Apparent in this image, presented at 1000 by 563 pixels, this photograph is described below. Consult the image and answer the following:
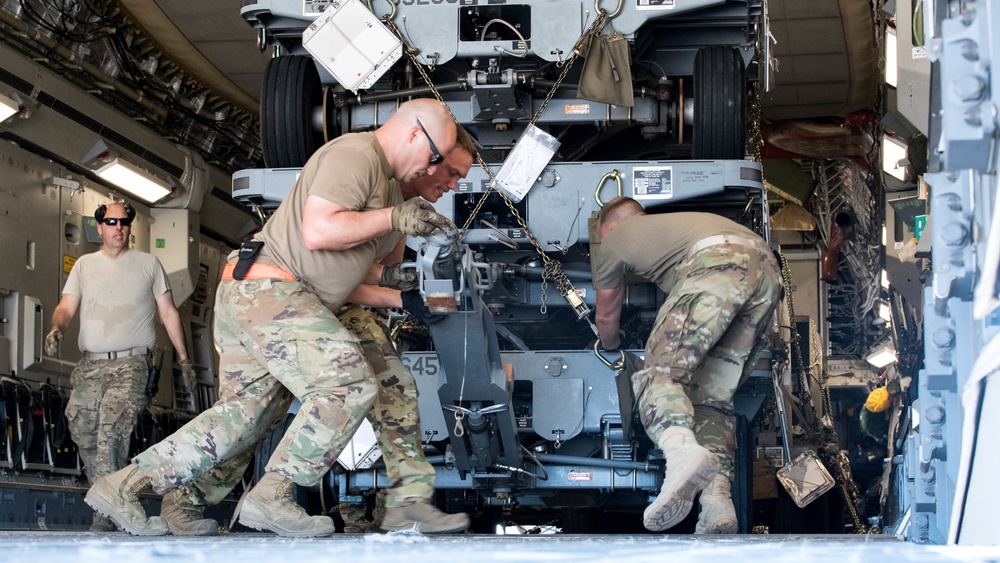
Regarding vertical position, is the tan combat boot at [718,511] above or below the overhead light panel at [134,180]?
below

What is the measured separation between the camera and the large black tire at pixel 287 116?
660 cm

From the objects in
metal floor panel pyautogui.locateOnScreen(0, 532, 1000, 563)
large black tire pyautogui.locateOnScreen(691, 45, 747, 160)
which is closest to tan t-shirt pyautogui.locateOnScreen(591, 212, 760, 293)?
large black tire pyautogui.locateOnScreen(691, 45, 747, 160)

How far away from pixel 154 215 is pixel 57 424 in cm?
359

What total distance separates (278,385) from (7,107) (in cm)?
520

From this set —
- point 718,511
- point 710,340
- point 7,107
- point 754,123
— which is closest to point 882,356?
point 754,123

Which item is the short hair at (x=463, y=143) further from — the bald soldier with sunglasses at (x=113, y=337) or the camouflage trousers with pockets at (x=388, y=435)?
the bald soldier with sunglasses at (x=113, y=337)

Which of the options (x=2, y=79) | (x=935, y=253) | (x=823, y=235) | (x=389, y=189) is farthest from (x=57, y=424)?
(x=823, y=235)

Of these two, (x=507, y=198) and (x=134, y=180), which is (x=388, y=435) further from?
(x=134, y=180)

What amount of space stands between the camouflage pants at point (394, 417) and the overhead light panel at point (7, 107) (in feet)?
16.0

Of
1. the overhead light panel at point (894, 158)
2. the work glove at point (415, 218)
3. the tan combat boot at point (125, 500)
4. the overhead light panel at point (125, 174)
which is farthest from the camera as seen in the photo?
the overhead light panel at point (894, 158)

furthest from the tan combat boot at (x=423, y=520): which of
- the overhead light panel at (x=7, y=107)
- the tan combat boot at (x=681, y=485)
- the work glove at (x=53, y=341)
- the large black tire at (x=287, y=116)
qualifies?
the overhead light panel at (x=7, y=107)

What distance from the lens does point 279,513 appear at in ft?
13.5

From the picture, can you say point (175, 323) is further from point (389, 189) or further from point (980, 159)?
point (980, 159)

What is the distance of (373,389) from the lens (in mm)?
4223
